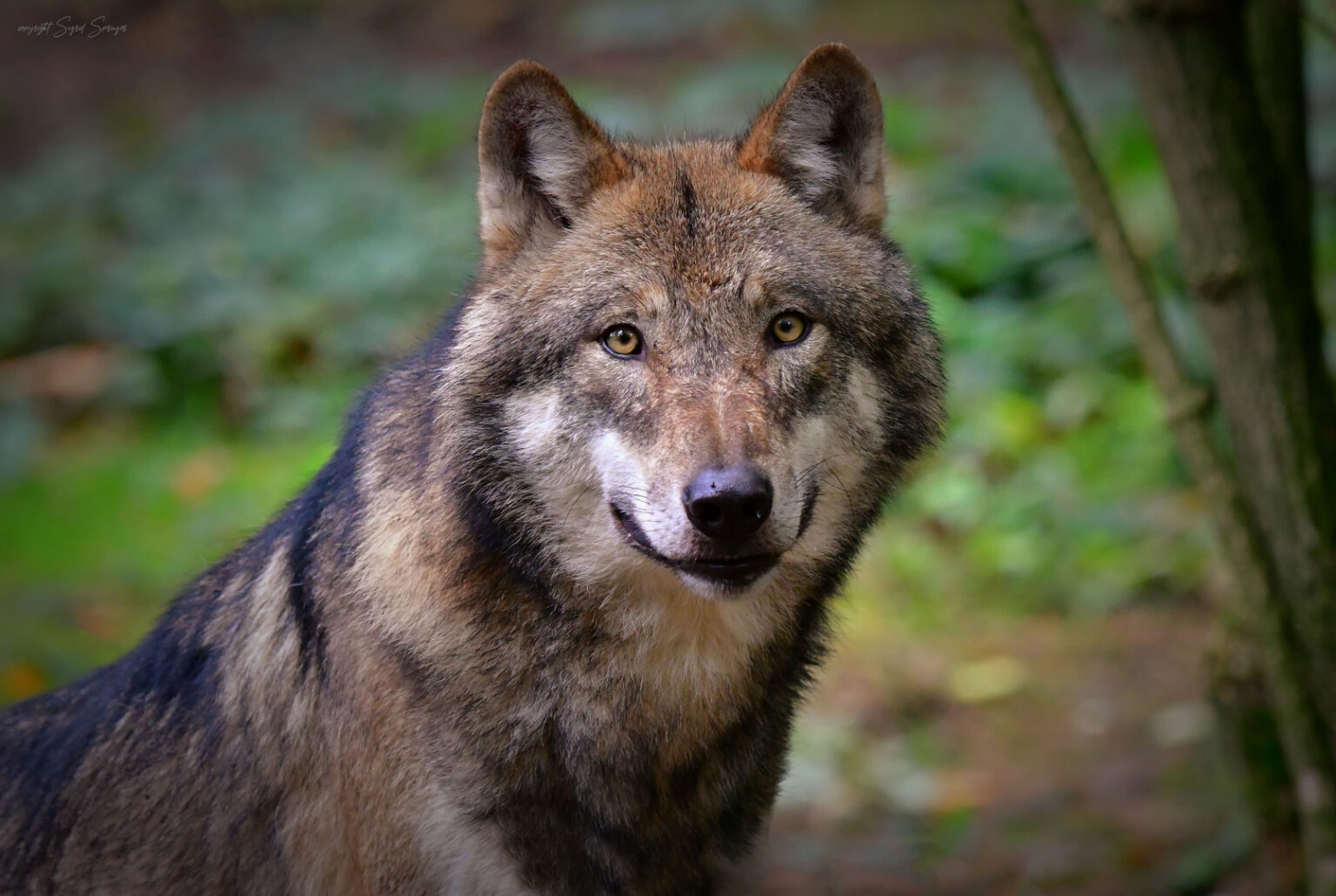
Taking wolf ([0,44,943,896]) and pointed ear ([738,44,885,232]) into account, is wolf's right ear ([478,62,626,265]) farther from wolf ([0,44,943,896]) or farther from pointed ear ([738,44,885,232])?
pointed ear ([738,44,885,232])

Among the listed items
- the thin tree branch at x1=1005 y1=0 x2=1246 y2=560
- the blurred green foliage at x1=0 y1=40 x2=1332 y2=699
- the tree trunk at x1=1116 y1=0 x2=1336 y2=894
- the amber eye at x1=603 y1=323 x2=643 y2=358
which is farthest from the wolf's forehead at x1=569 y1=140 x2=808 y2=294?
the blurred green foliage at x1=0 y1=40 x2=1332 y2=699

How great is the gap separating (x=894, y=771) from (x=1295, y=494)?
2.68 meters

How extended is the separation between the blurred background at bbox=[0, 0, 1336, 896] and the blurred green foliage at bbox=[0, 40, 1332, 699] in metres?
0.03

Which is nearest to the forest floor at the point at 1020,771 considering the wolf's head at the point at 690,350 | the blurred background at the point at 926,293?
the blurred background at the point at 926,293

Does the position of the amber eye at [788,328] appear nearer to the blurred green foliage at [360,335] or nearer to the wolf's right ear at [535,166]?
the wolf's right ear at [535,166]

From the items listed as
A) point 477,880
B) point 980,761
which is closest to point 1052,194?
point 980,761

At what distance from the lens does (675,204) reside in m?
3.37

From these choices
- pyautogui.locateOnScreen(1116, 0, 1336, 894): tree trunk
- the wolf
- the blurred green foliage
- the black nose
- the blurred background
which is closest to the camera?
the black nose

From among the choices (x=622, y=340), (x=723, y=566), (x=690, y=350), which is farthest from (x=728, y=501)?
(x=622, y=340)

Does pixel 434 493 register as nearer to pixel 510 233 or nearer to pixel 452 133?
pixel 510 233

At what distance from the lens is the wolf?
3.12 m

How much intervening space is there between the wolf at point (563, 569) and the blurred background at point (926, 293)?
0.93 meters

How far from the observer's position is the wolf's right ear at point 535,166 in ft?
10.8

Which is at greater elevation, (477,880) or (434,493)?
(434,493)
